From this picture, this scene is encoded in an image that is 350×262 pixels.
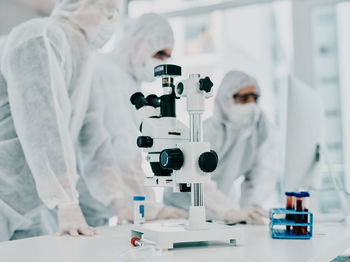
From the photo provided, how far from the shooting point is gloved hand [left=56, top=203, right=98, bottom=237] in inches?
47.9

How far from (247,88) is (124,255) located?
4.95 feet

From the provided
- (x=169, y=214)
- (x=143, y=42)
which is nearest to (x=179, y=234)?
(x=169, y=214)

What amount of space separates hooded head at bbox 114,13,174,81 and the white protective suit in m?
0.52

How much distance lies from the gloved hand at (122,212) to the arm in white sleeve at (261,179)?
2.43ft

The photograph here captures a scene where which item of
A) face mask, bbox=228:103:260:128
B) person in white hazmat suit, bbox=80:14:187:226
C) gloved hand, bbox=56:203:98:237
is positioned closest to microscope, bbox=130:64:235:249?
gloved hand, bbox=56:203:98:237

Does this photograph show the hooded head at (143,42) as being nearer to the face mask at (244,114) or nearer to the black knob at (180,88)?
the face mask at (244,114)

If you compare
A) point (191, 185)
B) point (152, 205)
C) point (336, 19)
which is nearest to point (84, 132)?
point (152, 205)

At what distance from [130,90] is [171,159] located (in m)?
1.18

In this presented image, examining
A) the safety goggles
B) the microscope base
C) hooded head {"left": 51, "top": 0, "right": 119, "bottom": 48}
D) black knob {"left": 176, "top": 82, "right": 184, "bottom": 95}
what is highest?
hooded head {"left": 51, "top": 0, "right": 119, "bottom": 48}

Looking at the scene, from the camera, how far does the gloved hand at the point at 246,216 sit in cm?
157

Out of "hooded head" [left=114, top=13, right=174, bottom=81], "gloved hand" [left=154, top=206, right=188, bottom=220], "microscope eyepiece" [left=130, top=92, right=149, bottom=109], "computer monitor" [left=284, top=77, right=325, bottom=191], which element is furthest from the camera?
"hooded head" [left=114, top=13, right=174, bottom=81]

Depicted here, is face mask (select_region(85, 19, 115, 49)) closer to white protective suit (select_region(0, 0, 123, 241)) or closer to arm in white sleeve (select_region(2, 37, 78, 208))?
white protective suit (select_region(0, 0, 123, 241))

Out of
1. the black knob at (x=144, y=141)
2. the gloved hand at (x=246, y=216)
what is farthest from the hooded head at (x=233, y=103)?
the black knob at (x=144, y=141)

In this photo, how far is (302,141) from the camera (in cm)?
162
